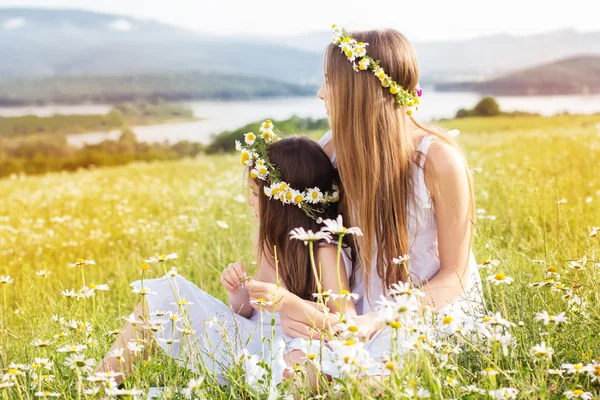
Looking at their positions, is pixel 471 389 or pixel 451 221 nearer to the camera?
pixel 471 389

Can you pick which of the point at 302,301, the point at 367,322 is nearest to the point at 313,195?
the point at 302,301

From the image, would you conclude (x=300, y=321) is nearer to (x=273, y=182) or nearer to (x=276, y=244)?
(x=276, y=244)

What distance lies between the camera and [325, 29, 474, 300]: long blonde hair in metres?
3.12

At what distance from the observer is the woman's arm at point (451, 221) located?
9.95 ft

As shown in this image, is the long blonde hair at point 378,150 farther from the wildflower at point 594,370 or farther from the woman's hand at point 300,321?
the wildflower at point 594,370

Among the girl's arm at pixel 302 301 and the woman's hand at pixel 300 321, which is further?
the woman's hand at pixel 300 321

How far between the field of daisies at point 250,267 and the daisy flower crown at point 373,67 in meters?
0.75

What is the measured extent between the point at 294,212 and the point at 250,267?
1446 millimetres

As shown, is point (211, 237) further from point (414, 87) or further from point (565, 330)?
point (565, 330)

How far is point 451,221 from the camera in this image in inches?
120

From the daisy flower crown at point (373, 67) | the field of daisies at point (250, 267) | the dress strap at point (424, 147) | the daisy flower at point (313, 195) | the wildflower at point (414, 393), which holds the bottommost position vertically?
the field of daisies at point (250, 267)

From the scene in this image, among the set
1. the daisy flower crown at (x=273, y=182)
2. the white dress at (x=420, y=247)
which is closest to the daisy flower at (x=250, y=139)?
the daisy flower crown at (x=273, y=182)

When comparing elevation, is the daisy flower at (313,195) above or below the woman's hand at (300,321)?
above

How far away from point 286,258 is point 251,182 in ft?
1.36
